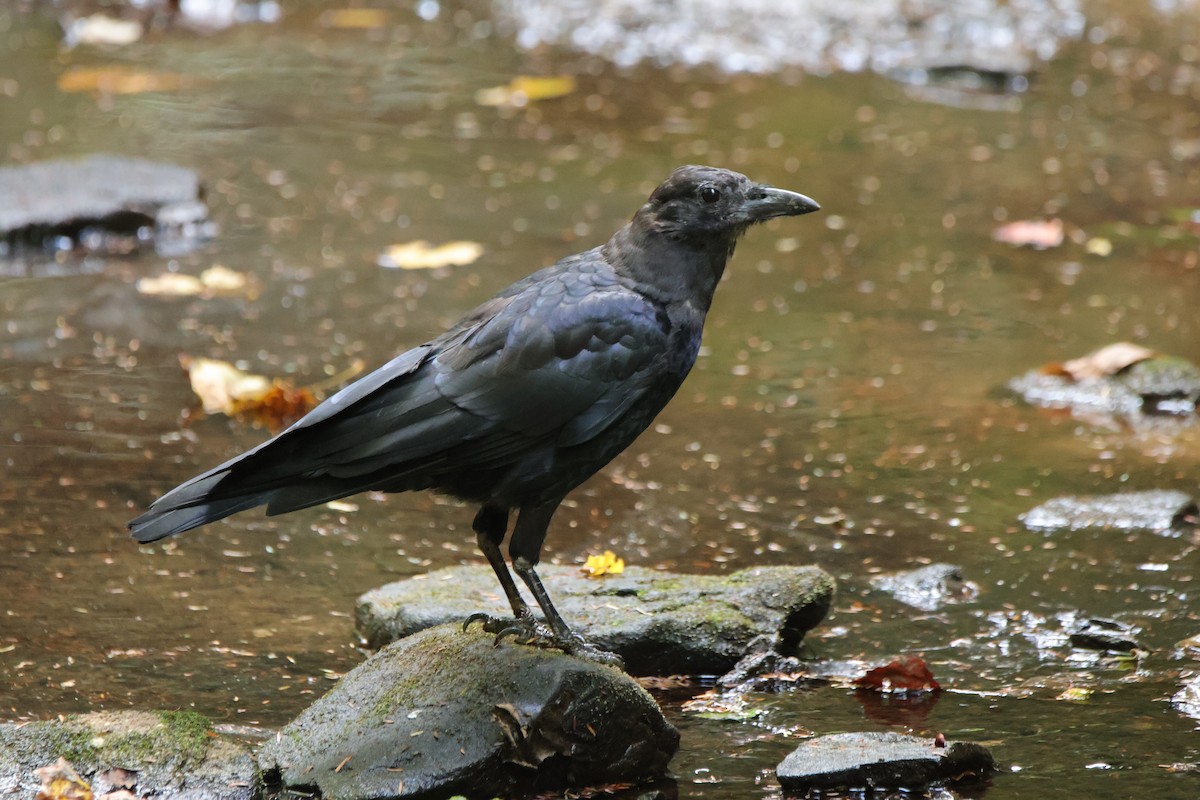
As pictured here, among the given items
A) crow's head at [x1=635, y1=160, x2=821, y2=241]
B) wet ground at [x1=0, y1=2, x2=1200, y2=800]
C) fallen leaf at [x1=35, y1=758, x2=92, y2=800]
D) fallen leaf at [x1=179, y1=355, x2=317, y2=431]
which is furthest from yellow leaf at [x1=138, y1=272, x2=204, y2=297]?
fallen leaf at [x1=35, y1=758, x2=92, y2=800]

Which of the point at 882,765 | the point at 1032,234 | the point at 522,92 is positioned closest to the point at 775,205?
the point at 882,765

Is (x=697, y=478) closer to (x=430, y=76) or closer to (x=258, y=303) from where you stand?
(x=258, y=303)

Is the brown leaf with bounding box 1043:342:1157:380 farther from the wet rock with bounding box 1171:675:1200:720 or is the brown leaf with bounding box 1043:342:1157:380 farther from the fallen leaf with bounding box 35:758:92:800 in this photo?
the fallen leaf with bounding box 35:758:92:800

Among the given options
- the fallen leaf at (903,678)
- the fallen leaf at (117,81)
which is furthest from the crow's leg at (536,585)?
the fallen leaf at (117,81)

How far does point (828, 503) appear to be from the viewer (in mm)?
4543

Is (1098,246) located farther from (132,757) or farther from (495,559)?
(132,757)

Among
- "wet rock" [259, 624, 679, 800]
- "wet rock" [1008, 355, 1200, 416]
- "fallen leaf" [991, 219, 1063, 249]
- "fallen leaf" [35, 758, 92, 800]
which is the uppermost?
"fallen leaf" [991, 219, 1063, 249]

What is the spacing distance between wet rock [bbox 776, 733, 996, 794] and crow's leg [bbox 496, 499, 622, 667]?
1.73 ft

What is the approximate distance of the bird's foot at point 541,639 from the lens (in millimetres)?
3340

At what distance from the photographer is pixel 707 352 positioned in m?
5.66

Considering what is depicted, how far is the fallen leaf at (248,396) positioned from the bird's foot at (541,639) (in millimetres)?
1720

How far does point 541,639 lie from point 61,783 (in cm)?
103

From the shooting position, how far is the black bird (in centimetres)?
321

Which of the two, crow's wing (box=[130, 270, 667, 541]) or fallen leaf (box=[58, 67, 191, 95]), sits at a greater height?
crow's wing (box=[130, 270, 667, 541])
